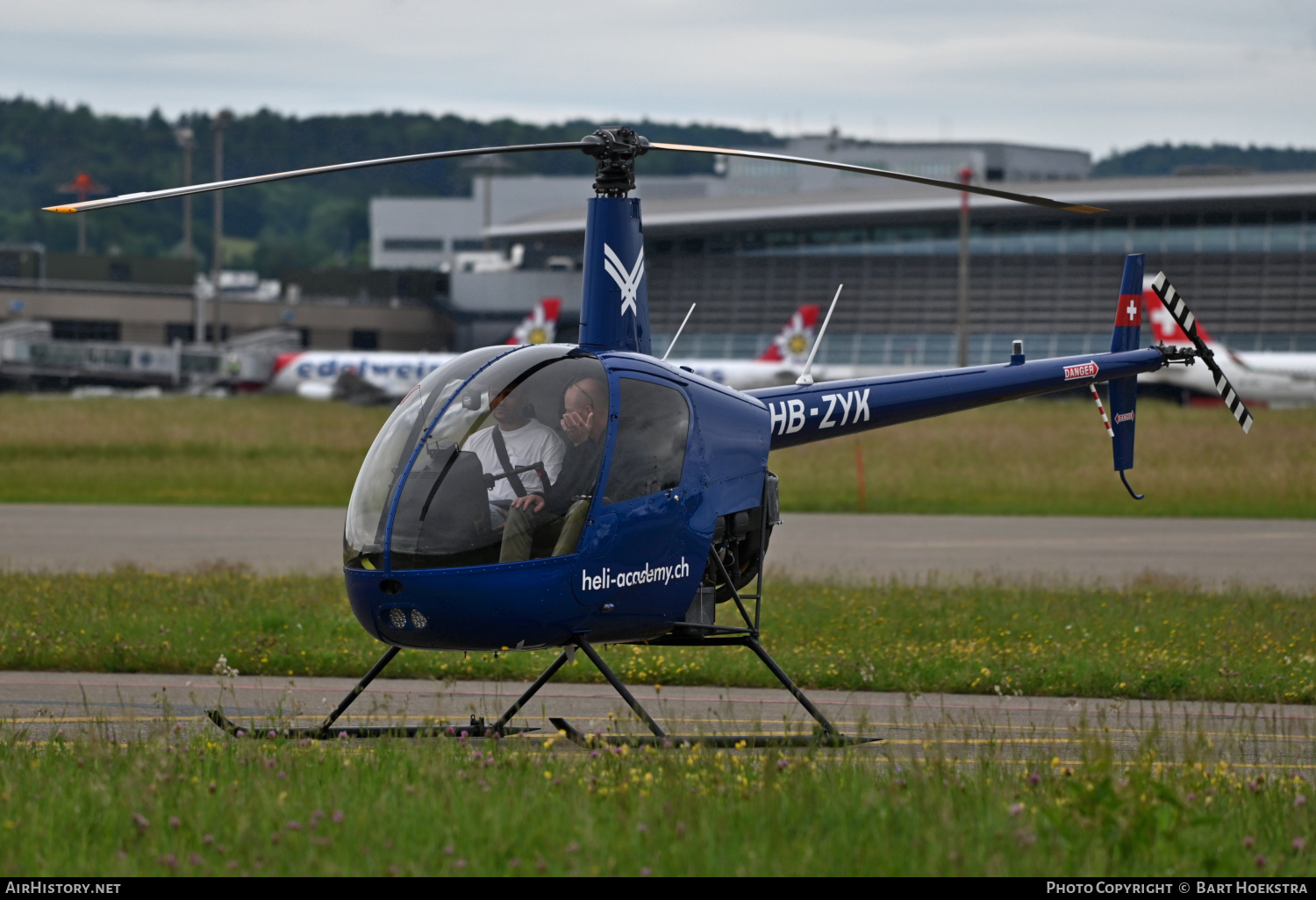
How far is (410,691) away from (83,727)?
9.05 ft

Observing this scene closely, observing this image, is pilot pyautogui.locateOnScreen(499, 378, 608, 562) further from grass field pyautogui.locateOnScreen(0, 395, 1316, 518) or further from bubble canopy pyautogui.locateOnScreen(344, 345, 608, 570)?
grass field pyautogui.locateOnScreen(0, 395, 1316, 518)

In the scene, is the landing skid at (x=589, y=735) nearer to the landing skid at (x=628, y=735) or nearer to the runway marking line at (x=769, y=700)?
the landing skid at (x=628, y=735)

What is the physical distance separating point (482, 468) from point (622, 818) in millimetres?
2510

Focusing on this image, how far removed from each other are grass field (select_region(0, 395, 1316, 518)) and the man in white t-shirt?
2034 centimetres

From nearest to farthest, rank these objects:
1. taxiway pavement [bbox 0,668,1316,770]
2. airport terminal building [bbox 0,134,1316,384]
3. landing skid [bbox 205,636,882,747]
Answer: landing skid [bbox 205,636,882,747] < taxiway pavement [bbox 0,668,1316,770] < airport terminal building [bbox 0,134,1316,384]

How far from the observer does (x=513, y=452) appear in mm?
7523

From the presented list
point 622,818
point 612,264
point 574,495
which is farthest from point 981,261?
point 622,818

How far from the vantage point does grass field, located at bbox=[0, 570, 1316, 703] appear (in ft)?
35.4

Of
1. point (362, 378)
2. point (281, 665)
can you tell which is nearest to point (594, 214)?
point (281, 665)

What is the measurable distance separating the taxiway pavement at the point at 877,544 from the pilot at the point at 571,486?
30.9 ft

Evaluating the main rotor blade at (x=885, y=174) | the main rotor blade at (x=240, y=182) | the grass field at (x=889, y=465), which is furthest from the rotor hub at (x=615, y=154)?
the grass field at (x=889, y=465)

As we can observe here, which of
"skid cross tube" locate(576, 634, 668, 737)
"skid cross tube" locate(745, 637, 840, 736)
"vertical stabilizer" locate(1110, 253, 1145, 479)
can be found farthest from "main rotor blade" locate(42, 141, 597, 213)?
"vertical stabilizer" locate(1110, 253, 1145, 479)

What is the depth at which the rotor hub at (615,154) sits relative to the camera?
28.7ft

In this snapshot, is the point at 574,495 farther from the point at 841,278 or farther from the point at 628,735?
the point at 841,278
